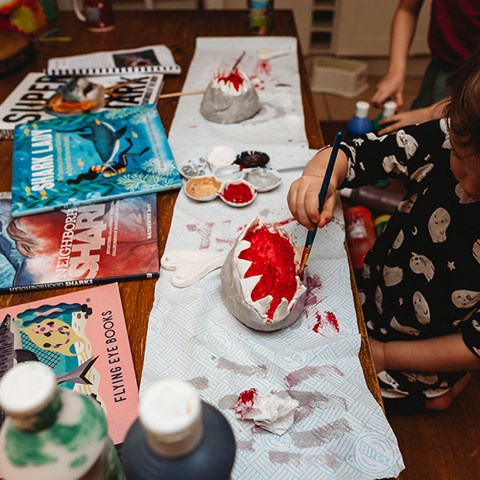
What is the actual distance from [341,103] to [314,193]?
209cm

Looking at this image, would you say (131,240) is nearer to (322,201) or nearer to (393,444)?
(322,201)

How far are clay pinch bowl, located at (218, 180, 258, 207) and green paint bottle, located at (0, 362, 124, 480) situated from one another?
61 centimetres

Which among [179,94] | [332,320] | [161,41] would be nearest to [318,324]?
[332,320]

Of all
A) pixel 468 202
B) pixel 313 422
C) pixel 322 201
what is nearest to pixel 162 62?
pixel 322 201

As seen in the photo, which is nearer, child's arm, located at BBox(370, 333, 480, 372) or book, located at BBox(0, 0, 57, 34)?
child's arm, located at BBox(370, 333, 480, 372)

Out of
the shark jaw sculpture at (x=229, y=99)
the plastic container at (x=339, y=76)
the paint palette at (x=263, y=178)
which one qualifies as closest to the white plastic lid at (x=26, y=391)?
the paint palette at (x=263, y=178)

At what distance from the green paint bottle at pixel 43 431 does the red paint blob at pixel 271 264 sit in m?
0.36

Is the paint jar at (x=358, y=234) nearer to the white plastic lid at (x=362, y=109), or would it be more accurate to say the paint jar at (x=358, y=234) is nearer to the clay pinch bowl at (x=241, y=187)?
the white plastic lid at (x=362, y=109)

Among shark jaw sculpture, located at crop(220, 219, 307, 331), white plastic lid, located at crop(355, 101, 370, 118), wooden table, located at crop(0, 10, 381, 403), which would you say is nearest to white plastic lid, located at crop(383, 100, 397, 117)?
white plastic lid, located at crop(355, 101, 370, 118)

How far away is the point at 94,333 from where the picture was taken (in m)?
0.67

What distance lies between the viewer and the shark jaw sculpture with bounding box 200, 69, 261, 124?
45.3 inches

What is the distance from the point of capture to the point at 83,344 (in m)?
0.65

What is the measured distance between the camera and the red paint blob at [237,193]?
3.03 feet

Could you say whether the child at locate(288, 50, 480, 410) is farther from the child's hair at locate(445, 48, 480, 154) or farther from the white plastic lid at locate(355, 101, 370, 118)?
the white plastic lid at locate(355, 101, 370, 118)
